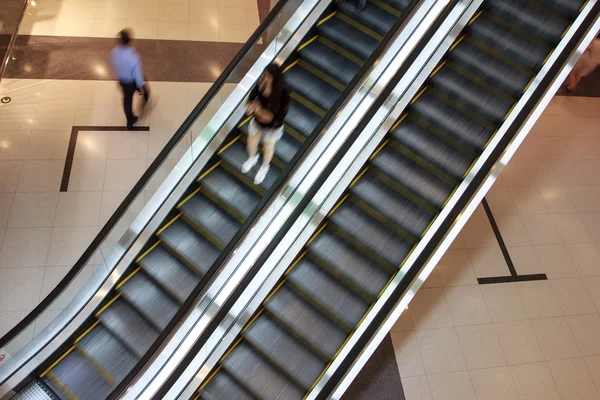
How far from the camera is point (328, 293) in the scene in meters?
4.94

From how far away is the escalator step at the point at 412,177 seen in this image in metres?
4.93

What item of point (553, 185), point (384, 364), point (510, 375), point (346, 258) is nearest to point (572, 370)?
point (510, 375)

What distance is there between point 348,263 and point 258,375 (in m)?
1.39

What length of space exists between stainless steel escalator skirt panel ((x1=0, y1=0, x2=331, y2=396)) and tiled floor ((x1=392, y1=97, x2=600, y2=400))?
9.90 ft

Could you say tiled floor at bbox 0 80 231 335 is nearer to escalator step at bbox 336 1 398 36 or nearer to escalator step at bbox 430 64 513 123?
escalator step at bbox 336 1 398 36

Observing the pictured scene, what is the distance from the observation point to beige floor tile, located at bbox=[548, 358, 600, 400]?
19.1 feet

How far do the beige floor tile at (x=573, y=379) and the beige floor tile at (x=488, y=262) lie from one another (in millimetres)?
1220

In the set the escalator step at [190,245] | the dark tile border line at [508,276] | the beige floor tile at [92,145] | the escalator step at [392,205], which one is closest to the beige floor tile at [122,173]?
the beige floor tile at [92,145]

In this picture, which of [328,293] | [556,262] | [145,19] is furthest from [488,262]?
[145,19]

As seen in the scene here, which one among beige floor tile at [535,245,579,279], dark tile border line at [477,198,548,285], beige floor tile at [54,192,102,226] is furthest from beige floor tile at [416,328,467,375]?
beige floor tile at [54,192,102,226]

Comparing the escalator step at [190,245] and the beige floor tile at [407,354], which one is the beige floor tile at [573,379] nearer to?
the beige floor tile at [407,354]

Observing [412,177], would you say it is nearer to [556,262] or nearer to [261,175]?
[261,175]

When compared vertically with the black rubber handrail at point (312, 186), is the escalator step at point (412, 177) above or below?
below

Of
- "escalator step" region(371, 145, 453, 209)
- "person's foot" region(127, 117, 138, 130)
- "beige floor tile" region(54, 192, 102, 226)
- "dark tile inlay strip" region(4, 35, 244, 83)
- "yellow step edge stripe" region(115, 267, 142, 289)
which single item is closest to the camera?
"escalator step" region(371, 145, 453, 209)
